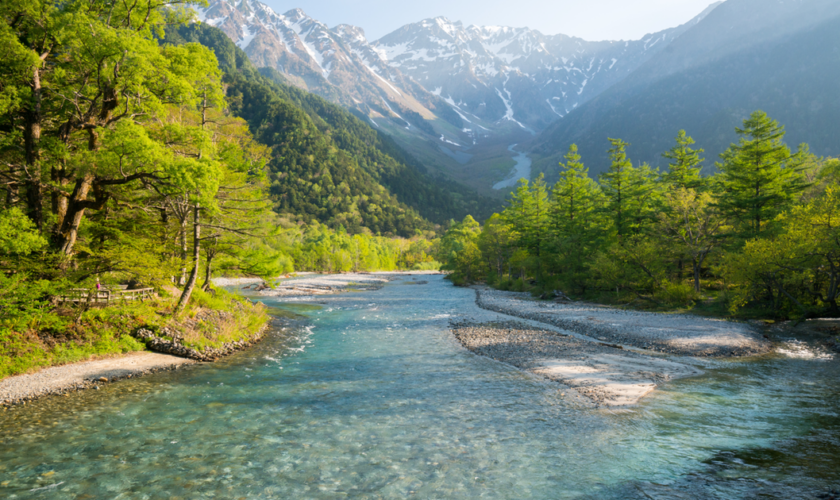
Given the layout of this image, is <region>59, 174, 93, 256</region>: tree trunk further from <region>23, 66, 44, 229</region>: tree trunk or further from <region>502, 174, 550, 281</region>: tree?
<region>502, 174, 550, 281</region>: tree

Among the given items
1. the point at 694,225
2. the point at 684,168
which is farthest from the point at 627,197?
the point at 684,168

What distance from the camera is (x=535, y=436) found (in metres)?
9.95

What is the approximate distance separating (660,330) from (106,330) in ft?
91.4

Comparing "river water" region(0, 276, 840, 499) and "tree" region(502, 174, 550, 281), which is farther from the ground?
"tree" region(502, 174, 550, 281)

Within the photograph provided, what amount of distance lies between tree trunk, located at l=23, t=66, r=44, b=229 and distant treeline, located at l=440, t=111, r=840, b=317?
3403cm

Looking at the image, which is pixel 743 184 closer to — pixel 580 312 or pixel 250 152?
pixel 580 312

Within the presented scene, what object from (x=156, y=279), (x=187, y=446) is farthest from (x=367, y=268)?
(x=187, y=446)

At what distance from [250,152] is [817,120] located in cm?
26095

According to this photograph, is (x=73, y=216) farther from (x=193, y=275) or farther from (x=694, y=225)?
(x=694, y=225)

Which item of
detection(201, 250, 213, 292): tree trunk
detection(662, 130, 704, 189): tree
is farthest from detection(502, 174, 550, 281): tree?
detection(201, 250, 213, 292): tree trunk

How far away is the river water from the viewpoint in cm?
764

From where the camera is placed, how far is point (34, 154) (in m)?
14.4

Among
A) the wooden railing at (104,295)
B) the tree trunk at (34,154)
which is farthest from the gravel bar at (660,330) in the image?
the tree trunk at (34,154)

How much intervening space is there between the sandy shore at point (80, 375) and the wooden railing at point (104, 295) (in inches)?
Result: 103
